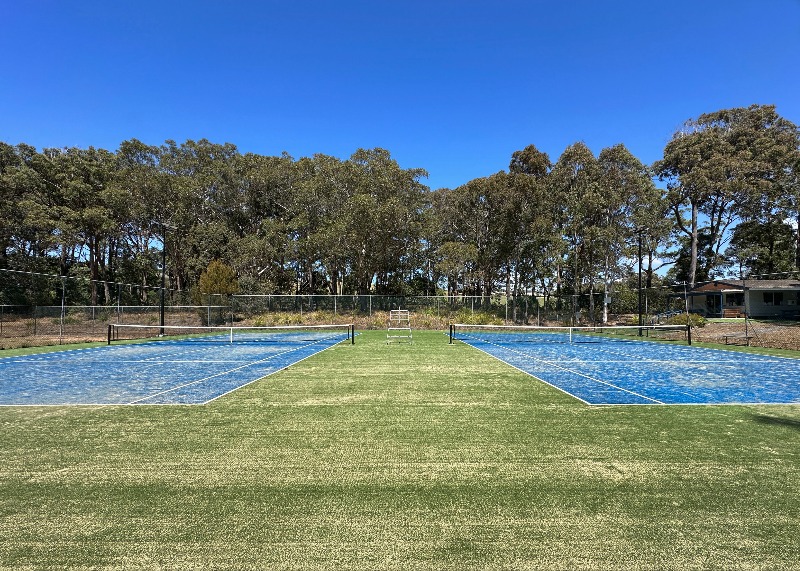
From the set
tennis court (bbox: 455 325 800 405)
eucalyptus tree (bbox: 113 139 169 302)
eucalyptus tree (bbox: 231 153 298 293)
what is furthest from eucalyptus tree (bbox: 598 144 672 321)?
eucalyptus tree (bbox: 113 139 169 302)

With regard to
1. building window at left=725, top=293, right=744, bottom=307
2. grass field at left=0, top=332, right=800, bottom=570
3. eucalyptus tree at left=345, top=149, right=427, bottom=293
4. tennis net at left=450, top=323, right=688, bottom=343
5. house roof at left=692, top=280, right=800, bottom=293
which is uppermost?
eucalyptus tree at left=345, top=149, right=427, bottom=293

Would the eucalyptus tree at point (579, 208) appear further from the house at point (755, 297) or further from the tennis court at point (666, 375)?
the tennis court at point (666, 375)

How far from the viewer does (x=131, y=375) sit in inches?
401

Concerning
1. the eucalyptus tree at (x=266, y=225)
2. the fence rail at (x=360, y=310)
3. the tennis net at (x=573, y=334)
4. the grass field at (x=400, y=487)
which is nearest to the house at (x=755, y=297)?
the fence rail at (x=360, y=310)

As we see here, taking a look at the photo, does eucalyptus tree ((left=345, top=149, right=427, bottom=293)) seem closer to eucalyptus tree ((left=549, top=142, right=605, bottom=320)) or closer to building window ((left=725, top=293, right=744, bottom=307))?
eucalyptus tree ((left=549, top=142, right=605, bottom=320))

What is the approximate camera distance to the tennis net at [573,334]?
2181 centimetres

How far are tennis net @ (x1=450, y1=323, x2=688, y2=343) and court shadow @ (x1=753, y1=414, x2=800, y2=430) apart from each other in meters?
13.4

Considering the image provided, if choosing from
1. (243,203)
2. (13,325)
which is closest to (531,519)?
(13,325)

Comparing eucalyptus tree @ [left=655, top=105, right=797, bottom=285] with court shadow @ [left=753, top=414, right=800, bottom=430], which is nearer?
court shadow @ [left=753, top=414, right=800, bottom=430]

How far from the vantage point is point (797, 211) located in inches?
1313

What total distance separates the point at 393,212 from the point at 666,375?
24.6 m

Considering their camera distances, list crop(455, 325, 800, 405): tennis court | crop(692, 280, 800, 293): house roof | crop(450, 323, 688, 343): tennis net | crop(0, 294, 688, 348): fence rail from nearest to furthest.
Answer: crop(455, 325, 800, 405): tennis court → crop(450, 323, 688, 343): tennis net → crop(0, 294, 688, 348): fence rail → crop(692, 280, 800, 293): house roof

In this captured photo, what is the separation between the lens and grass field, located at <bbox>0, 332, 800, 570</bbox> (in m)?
2.81

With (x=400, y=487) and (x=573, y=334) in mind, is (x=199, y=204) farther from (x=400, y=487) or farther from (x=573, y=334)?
(x=400, y=487)
